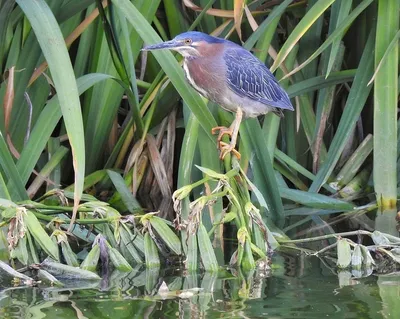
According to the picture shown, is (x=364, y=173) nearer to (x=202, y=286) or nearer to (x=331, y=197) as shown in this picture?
(x=331, y=197)

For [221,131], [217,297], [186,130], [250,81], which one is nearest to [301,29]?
[250,81]

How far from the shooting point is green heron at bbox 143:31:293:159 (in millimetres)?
5488

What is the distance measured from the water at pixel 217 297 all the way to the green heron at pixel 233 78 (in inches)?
47.0

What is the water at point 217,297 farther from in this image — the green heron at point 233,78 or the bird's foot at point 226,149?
the green heron at point 233,78

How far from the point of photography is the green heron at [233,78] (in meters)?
5.49

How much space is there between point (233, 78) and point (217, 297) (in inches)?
70.9

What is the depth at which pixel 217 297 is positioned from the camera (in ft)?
13.5

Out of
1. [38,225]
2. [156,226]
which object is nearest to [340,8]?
[156,226]

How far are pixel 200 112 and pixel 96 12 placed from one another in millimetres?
935

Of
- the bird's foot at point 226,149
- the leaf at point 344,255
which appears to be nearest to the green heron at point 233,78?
the bird's foot at point 226,149

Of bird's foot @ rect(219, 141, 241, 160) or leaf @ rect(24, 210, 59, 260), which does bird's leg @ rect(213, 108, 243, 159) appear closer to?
bird's foot @ rect(219, 141, 241, 160)

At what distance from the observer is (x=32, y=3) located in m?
4.77

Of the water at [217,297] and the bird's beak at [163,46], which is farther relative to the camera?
the bird's beak at [163,46]

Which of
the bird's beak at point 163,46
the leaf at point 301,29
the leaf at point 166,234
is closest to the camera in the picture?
the leaf at point 166,234
